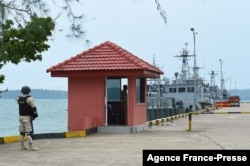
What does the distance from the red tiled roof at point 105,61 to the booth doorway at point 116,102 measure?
2.63 ft

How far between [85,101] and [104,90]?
0.88 m

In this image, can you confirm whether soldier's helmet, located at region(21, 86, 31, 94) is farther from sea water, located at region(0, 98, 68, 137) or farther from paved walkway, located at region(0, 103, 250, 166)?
sea water, located at region(0, 98, 68, 137)

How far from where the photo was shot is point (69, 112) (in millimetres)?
19906

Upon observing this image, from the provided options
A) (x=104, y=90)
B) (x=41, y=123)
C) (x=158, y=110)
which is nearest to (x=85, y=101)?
(x=104, y=90)

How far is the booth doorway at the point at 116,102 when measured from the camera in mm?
20031

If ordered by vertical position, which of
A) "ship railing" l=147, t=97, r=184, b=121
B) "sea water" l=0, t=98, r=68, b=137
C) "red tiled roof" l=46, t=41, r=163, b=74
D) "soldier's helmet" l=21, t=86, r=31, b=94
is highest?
"red tiled roof" l=46, t=41, r=163, b=74

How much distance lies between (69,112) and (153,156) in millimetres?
13092

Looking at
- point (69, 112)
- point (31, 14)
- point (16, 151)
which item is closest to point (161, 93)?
point (69, 112)

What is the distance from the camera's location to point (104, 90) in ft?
64.1

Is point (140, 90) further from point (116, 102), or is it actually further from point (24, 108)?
point (24, 108)

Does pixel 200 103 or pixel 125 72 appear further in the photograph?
pixel 200 103

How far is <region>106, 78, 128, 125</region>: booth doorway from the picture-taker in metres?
20.0

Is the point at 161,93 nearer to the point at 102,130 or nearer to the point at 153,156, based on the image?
the point at 102,130

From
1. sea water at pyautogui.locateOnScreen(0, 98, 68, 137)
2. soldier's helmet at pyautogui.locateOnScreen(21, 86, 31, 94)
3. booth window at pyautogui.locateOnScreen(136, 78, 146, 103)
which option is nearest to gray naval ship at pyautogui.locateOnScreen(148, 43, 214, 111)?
sea water at pyautogui.locateOnScreen(0, 98, 68, 137)
